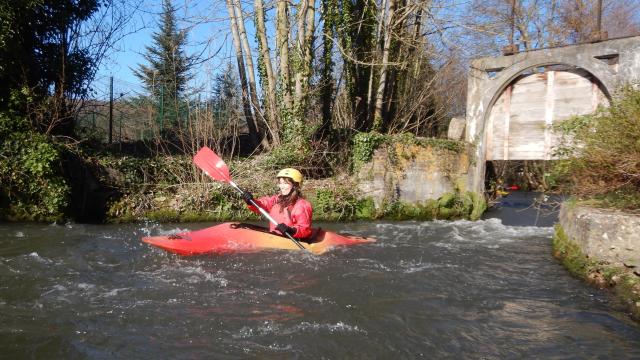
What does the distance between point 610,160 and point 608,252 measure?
3.54 feet

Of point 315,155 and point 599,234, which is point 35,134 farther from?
point 599,234

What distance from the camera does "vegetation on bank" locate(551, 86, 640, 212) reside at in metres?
5.50

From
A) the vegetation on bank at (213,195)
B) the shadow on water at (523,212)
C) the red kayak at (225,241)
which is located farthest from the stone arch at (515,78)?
the red kayak at (225,241)

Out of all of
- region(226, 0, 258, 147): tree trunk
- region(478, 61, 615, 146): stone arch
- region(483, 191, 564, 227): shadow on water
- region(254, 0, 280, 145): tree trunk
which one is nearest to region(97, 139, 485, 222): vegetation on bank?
region(254, 0, 280, 145): tree trunk

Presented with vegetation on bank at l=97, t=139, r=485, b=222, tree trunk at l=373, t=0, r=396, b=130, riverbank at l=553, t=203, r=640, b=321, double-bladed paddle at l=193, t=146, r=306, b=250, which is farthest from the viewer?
tree trunk at l=373, t=0, r=396, b=130

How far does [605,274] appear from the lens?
5.34m

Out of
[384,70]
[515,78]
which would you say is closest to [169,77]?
[384,70]

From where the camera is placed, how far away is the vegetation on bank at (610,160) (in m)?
5.50

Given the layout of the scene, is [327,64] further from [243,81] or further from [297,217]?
[297,217]

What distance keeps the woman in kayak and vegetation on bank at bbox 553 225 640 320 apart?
3.38 m

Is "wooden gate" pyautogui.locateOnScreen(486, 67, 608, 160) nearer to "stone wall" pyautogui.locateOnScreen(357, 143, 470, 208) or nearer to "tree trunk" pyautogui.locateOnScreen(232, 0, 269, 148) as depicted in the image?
"stone wall" pyautogui.locateOnScreen(357, 143, 470, 208)

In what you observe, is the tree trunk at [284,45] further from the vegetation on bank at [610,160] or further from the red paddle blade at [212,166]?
the vegetation on bank at [610,160]

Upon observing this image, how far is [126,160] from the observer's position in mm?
10586

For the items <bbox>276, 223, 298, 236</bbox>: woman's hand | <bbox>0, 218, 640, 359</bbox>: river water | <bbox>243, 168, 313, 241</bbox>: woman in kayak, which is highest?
<bbox>243, 168, 313, 241</bbox>: woman in kayak
